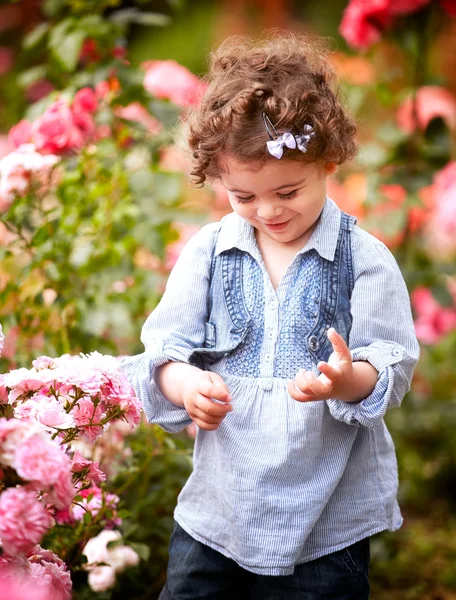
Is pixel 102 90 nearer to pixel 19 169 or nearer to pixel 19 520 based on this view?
pixel 19 169

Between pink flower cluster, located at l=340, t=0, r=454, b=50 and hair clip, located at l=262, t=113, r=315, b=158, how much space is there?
5.36 ft

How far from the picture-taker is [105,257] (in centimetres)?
244

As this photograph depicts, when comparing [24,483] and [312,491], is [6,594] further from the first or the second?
Result: [312,491]

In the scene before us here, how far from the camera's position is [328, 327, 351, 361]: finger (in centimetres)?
140

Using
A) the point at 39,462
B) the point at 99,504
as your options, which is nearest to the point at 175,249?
the point at 99,504

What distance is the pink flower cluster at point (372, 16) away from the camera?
2.94m

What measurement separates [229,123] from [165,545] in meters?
1.39

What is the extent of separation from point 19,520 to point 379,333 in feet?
2.42

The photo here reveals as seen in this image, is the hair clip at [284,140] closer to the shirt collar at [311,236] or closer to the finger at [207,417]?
the shirt collar at [311,236]

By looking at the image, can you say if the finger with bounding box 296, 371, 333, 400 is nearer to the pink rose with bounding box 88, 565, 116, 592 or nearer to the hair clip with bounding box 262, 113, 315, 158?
the hair clip with bounding box 262, 113, 315, 158

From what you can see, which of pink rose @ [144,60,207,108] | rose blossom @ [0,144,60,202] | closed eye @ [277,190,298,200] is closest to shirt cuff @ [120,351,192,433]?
closed eye @ [277,190,298,200]

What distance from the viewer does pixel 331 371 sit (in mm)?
1410

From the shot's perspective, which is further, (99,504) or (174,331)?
(99,504)

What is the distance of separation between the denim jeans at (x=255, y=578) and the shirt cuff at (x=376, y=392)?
0.98 feet
